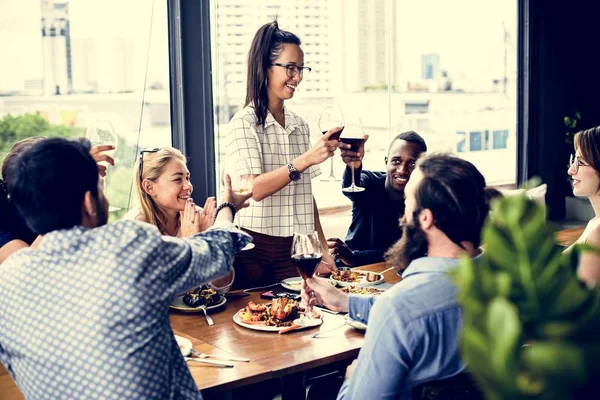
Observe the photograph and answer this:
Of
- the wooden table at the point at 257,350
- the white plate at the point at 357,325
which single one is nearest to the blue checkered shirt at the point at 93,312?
the wooden table at the point at 257,350

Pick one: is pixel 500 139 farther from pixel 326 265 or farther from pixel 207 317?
pixel 207 317

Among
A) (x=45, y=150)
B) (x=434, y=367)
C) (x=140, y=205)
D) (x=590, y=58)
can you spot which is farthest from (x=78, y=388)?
(x=590, y=58)

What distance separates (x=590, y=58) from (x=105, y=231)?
5060mm

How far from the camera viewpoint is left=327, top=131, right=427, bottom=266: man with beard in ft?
12.7

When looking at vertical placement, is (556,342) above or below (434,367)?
above

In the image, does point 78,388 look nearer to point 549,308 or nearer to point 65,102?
point 549,308

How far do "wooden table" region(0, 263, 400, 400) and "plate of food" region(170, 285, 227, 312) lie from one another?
0.02 m

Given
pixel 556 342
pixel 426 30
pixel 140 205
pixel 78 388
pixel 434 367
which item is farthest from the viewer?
pixel 426 30

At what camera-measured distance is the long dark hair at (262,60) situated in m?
3.43

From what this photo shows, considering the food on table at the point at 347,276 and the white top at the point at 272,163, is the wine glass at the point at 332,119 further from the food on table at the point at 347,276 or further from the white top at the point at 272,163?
the food on table at the point at 347,276

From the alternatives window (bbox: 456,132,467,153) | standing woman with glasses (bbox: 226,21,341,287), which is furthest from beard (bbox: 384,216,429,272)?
window (bbox: 456,132,467,153)

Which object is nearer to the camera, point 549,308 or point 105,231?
point 549,308

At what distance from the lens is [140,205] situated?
3.18m

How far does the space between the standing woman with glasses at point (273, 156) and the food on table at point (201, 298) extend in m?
0.43
